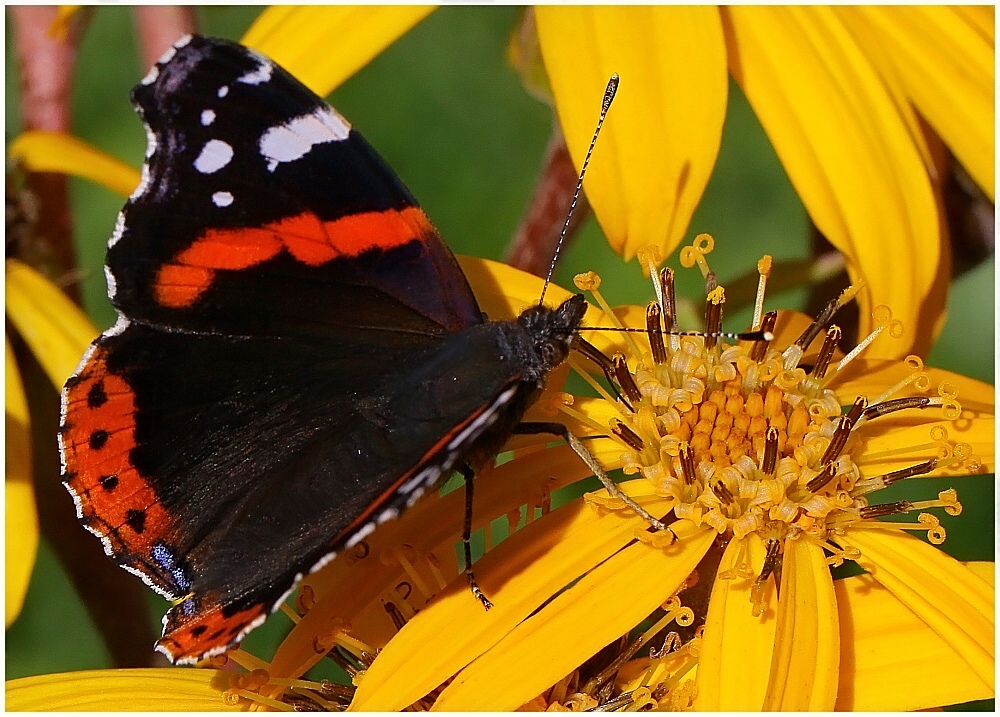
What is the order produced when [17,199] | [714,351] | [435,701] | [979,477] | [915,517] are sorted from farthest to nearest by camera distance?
[979,477]
[17,199]
[915,517]
[714,351]
[435,701]

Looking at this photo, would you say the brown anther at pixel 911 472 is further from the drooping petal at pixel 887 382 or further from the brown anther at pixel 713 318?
the brown anther at pixel 713 318

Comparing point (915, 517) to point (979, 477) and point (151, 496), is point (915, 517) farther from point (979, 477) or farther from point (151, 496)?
point (151, 496)

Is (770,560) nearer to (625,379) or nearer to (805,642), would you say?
(805,642)

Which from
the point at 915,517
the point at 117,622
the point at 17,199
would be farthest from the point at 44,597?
the point at 915,517

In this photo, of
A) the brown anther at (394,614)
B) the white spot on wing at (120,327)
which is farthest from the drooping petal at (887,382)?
the white spot on wing at (120,327)

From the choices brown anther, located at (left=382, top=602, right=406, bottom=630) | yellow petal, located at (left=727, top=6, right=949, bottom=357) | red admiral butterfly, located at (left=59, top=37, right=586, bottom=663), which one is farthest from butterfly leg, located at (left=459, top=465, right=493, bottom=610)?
yellow petal, located at (left=727, top=6, right=949, bottom=357)

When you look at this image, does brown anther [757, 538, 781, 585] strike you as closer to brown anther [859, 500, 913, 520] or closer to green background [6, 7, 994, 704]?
brown anther [859, 500, 913, 520]
